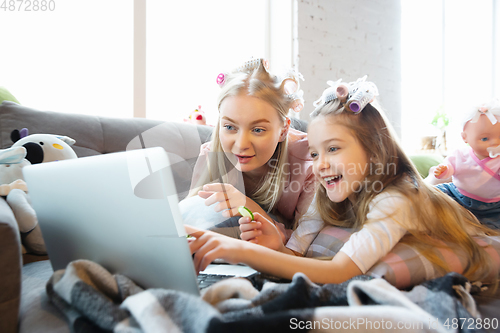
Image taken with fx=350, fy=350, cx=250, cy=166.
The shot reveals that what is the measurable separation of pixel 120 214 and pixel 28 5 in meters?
2.14

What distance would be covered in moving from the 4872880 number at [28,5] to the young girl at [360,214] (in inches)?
76.2

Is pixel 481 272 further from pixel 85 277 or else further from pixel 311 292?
pixel 85 277

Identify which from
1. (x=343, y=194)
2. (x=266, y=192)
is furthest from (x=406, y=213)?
(x=266, y=192)

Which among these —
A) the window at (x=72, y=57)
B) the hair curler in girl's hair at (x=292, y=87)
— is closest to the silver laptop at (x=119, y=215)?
the hair curler in girl's hair at (x=292, y=87)

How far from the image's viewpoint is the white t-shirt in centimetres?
73

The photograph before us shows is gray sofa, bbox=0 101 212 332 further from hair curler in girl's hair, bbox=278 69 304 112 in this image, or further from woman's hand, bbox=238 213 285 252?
hair curler in girl's hair, bbox=278 69 304 112

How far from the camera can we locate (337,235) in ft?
2.98

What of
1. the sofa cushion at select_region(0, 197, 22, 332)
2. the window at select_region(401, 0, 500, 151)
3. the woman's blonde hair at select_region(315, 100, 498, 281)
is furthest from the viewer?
the window at select_region(401, 0, 500, 151)

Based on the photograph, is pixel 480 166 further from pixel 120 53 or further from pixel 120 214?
pixel 120 53

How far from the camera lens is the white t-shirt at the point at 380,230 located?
0.73 meters

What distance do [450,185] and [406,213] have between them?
2.48ft

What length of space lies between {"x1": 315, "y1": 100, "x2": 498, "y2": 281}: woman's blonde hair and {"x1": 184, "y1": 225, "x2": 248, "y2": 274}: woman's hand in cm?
38

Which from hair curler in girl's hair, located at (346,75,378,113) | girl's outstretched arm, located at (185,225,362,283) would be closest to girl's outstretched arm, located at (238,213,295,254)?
girl's outstretched arm, located at (185,225,362,283)

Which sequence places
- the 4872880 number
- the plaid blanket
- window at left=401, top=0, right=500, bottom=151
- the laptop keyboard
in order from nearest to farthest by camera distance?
1. the plaid blanket
2. the laptop keyboard
3. the 4872880 number
4. window at left=401, top=0, right=500, bottom=151
